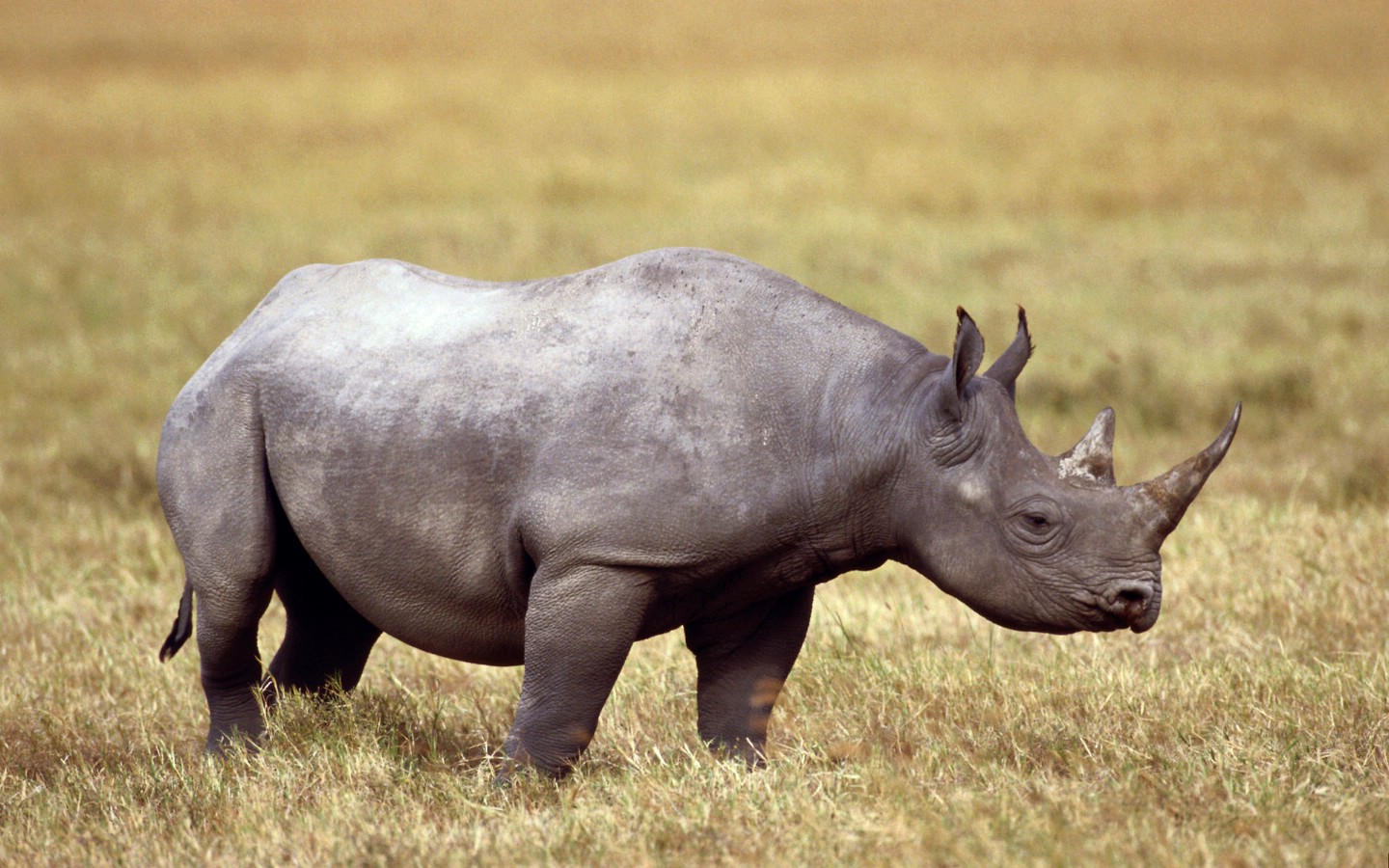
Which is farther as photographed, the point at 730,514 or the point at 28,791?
the point at 28,791

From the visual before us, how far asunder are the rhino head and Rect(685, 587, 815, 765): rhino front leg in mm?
594

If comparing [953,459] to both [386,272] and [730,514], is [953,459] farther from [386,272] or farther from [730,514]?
[386,272]

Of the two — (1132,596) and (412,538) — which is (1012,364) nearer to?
(1132,596)

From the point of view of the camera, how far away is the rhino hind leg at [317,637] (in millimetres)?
5645

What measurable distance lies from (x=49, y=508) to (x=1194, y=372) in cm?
708

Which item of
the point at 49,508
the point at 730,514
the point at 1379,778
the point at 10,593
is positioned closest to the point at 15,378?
the point at 49,508

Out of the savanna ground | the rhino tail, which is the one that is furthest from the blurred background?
the rhino tail

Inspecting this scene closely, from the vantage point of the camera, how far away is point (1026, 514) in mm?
4488

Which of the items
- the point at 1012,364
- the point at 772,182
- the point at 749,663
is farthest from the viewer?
the point at 772,182

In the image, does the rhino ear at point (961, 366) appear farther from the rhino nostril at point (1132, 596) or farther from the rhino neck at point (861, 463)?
the rhino nostril at point (1132, 596)

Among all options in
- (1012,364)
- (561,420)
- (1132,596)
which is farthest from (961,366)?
(561,420)

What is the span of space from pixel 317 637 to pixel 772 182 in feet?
47.2

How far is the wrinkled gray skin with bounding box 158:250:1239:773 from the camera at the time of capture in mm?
4539

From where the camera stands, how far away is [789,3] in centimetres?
3250
